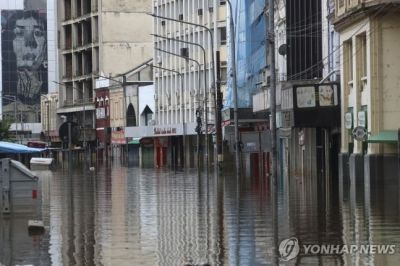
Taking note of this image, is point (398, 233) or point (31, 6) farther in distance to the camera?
point (31, 6)

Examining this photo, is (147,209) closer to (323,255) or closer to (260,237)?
(260,237)

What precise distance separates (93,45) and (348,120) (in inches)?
3488

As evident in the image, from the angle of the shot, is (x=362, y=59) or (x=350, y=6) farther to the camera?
(x=362, y=59)

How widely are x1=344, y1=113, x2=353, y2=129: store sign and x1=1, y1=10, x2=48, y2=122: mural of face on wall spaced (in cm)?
13329

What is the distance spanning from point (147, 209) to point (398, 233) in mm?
10236

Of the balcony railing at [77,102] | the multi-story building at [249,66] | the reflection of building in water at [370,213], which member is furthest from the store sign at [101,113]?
the reflection of building in water at [370,213]

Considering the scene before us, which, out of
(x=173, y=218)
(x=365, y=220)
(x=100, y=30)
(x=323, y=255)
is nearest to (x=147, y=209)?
(x=173, y=218)

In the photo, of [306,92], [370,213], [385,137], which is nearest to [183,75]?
[306,92]

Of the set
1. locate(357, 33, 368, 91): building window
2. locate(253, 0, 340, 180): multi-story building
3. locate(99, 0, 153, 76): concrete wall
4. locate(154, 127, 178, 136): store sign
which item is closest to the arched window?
locate(99, 0, 153, 76): concrete wall

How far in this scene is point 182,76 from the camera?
104 m

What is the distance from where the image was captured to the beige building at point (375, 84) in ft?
128

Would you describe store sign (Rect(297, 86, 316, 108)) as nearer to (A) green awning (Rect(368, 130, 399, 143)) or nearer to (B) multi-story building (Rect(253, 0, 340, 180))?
(B) multi-story building (Rect(253, 0, 340, 180))

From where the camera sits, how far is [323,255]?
54.6 feet

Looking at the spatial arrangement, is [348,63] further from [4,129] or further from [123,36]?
[123,36]
